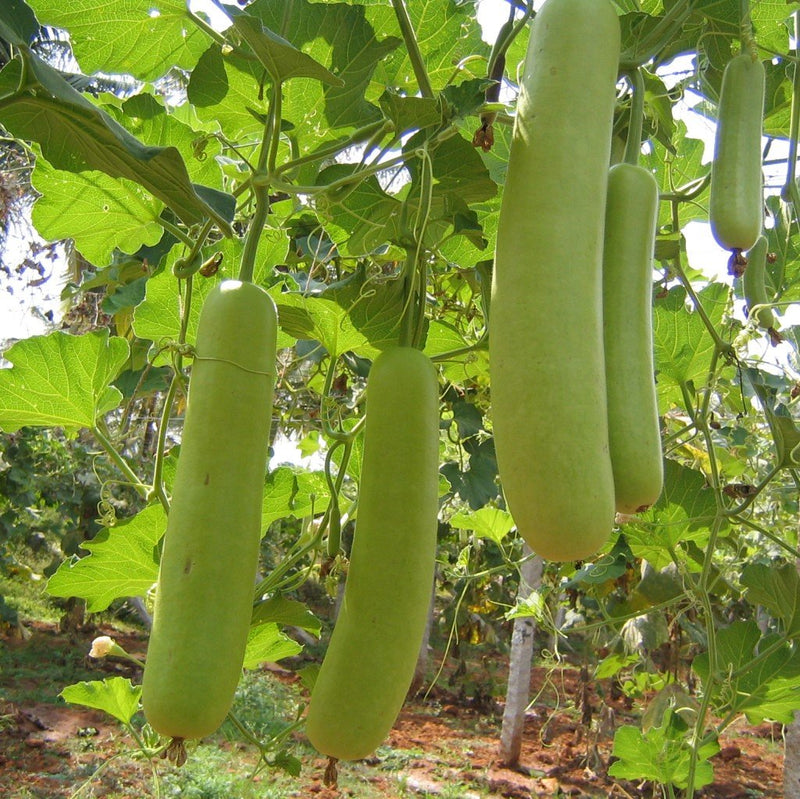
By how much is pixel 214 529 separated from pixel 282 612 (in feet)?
1.69

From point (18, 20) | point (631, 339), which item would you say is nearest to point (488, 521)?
point (631, 339)

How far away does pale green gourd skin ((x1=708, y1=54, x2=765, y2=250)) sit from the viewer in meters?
0.75

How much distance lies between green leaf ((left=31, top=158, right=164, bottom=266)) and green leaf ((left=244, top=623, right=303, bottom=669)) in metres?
0.62

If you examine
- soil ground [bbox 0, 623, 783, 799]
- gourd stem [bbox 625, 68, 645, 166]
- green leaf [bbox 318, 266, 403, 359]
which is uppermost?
gourd stem [bbox 625, 68, 645, 166]

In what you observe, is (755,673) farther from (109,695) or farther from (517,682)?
(517,682)

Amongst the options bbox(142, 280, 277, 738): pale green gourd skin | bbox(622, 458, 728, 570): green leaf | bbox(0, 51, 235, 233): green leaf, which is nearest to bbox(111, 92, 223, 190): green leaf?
bbox(0, 51, 235, 233): green leaf

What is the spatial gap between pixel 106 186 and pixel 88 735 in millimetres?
5449

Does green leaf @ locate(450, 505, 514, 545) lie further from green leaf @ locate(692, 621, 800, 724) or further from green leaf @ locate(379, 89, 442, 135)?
green leaf @ locate(379, 89, 442, 135)

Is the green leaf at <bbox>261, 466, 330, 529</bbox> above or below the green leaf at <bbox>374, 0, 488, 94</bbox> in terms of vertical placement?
below

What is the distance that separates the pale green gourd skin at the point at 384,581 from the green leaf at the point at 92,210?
0.53 meters

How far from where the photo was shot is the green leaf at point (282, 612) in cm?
108

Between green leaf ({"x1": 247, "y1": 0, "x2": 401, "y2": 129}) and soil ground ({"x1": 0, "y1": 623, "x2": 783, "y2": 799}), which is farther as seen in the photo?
soil ground ({"x1": 0, "y1": 623, "x2": 783, "y2": 799})

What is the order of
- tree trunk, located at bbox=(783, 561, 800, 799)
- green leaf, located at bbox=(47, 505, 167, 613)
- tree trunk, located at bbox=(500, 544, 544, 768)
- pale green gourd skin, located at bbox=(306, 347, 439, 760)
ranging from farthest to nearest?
tree trunk, located at bbox=(500, 544, 544, 768), tree trunk, located at bbox=(783, 561, 800, 799), green leaf, located at bbox=(47, 505, 167, 613), pale green gourd skin, located at bbox=(306, 347, 439, 760)

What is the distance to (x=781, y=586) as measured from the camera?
158 cm
